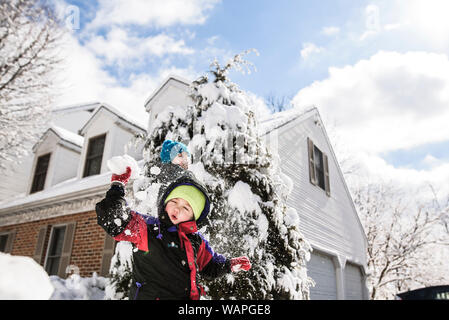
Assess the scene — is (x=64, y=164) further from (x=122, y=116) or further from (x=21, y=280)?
(x=21, y=280)

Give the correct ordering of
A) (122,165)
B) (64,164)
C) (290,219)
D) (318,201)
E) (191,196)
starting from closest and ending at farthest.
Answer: (122,165), (191,196), (290,219), (318,201), (64,164)

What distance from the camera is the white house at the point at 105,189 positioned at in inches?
334

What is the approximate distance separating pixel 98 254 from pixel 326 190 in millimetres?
7614

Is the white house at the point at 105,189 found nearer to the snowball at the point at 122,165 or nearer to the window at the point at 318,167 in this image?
the window at the point at 318,167

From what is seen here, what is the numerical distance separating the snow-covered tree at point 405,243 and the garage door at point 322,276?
10928mm

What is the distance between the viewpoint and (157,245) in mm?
1688

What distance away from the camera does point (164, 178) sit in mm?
1964

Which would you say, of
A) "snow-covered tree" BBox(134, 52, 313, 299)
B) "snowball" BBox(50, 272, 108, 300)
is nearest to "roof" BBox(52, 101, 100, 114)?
"snowball" BBox(50, 272, 108, 300)

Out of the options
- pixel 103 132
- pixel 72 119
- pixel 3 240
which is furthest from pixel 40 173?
pixel 72 119

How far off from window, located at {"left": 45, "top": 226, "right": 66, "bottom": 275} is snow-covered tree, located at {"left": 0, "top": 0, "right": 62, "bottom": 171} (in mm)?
4112

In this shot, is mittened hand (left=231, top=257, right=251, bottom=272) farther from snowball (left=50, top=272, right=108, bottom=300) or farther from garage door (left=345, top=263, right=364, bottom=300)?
garage door (left=345, top=263, right=364, bottom=300)

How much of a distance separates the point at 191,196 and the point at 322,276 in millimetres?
8667
